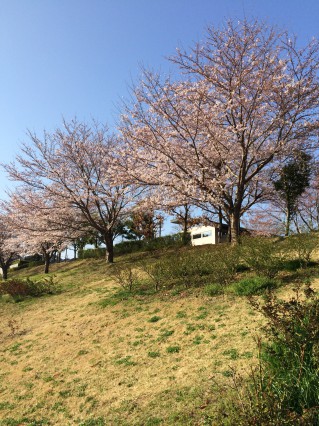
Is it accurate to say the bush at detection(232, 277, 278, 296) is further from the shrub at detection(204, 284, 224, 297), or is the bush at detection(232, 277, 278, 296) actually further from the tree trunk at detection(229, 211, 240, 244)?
the tree trunk at detection(229, 211, 240, 244)

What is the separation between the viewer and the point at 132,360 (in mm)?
5391

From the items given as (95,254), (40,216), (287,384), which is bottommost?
(287,384)

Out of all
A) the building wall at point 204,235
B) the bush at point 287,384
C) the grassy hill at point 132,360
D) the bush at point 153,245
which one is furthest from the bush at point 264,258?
the building wall at point 204,235

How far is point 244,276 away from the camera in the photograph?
8.38 meters

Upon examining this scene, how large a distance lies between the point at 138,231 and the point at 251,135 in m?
20.7

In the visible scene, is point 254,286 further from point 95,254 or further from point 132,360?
point 95,254

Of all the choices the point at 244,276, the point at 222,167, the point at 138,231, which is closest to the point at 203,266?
the point at 244,276

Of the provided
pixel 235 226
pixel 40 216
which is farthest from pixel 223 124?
pixel 40 216

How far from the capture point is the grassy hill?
3.96m

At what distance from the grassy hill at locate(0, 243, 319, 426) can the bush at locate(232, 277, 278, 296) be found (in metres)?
0.19

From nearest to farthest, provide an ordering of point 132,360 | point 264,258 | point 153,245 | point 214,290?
point 132,360
point 214,290
point 264,258
point 153,245

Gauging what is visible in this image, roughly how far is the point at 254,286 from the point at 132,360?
3258 mm

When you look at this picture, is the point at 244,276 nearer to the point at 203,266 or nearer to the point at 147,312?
the point at 203,266

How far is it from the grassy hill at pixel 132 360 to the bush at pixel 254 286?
19 cm
